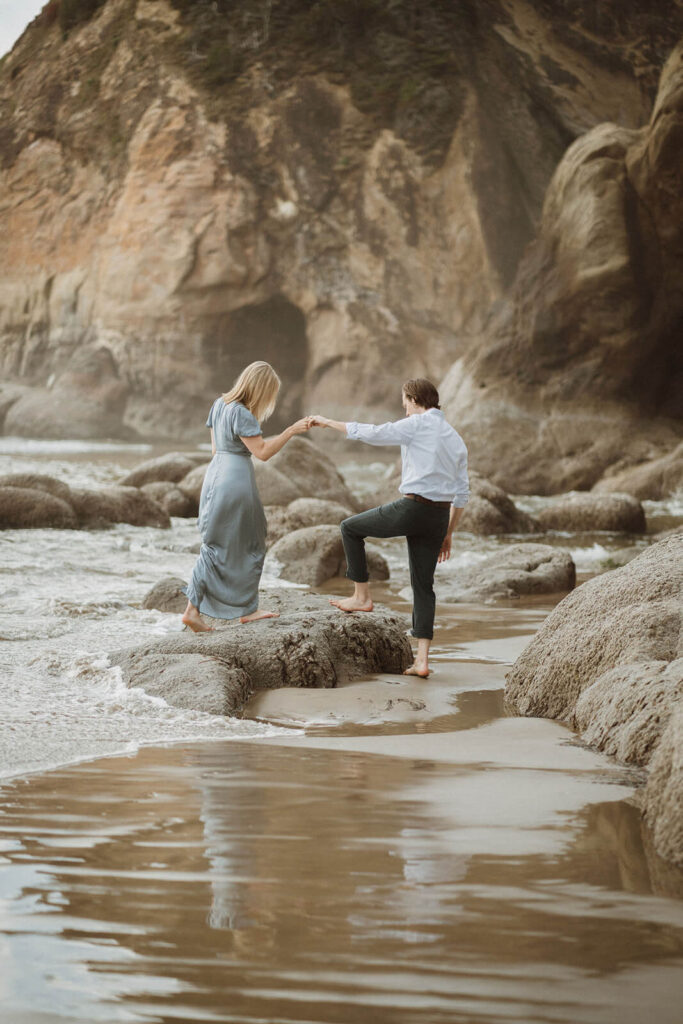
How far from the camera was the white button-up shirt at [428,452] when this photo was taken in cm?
546

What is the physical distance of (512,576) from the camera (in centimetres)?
910

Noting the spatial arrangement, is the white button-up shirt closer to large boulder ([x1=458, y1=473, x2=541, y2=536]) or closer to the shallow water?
the shallow water

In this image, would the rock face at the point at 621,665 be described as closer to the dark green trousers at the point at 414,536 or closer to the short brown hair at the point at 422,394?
the dark green trousers at the point at 414,536

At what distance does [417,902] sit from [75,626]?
187 inches

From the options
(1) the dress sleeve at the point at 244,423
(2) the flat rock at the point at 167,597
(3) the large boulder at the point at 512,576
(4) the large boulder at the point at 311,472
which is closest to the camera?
(1) the dress sleeve at the point at 244,423

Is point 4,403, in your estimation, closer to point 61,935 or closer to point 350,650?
point 350,650

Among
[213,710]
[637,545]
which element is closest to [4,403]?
[637,545]

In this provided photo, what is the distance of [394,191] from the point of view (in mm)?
33969

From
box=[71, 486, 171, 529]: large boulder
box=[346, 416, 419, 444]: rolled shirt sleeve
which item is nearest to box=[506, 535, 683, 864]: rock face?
box=[346, 416, 419, 444]: rolled shirt sleeve

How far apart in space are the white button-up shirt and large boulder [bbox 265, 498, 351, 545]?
638 centimetres

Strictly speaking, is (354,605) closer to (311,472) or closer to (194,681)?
(194,681)

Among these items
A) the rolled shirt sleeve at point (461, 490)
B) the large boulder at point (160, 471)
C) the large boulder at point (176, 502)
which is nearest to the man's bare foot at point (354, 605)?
the rolled shirt sleeve at point (461, 490)

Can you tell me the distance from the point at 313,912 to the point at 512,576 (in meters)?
6.64

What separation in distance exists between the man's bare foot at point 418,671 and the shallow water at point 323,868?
292mm
